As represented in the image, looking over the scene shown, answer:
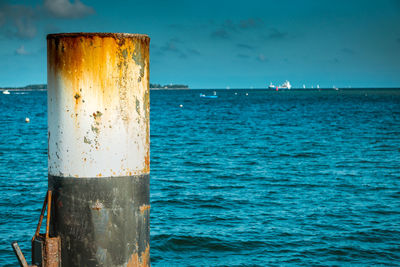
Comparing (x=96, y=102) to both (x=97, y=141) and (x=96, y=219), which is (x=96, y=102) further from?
(x=96, y=219)

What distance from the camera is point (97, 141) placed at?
120 inches

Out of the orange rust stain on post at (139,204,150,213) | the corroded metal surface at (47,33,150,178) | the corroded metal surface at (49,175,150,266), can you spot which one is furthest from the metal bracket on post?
the orange rust stain on post at (139,204,150,213)

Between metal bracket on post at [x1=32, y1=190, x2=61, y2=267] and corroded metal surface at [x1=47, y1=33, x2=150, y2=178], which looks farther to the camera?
metal bracket on post at [x1=32, y1=190, x2=61, y2=267]

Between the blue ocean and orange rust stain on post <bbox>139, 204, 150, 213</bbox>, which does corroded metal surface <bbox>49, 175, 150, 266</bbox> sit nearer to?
orange rust stain on post <bbox>139, 204, 150, 213</bbox>

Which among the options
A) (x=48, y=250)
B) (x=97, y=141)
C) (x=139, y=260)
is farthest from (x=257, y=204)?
(x=97, y=141)

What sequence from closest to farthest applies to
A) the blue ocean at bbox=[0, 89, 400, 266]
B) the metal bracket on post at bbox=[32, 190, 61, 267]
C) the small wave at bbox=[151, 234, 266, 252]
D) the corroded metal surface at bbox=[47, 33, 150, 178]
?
1. the corroded metal surface at bbox=[47, 33, 150, 178]
2. the metal bracket on post at bbox=[32, 190, 61, 267]
3. the blue ocean at bbox=[0, 89, 400, 266]
4. the small wave at bbox=[151, 234, 266, 252]

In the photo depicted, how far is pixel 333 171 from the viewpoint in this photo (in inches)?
859

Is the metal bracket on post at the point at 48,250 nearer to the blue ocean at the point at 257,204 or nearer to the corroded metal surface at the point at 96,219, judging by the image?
the corroded metal surface at the point at 96,219

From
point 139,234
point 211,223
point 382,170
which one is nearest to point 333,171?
point 382,170

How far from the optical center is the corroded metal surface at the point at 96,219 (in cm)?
308

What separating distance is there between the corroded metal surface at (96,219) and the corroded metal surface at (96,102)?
2.8 inches

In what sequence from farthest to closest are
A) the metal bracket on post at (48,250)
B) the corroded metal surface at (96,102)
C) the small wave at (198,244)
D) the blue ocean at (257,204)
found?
the small wave at (198,244) → the blue ocean at (257,204) → the metal bracket on post at (48,250) → the corroded metal surface at (96,102)

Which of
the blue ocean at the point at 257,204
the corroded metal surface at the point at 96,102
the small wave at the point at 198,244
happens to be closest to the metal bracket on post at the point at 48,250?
the corroded metal surface at the point at 96,102

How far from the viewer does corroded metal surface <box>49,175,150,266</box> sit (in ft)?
10.1
